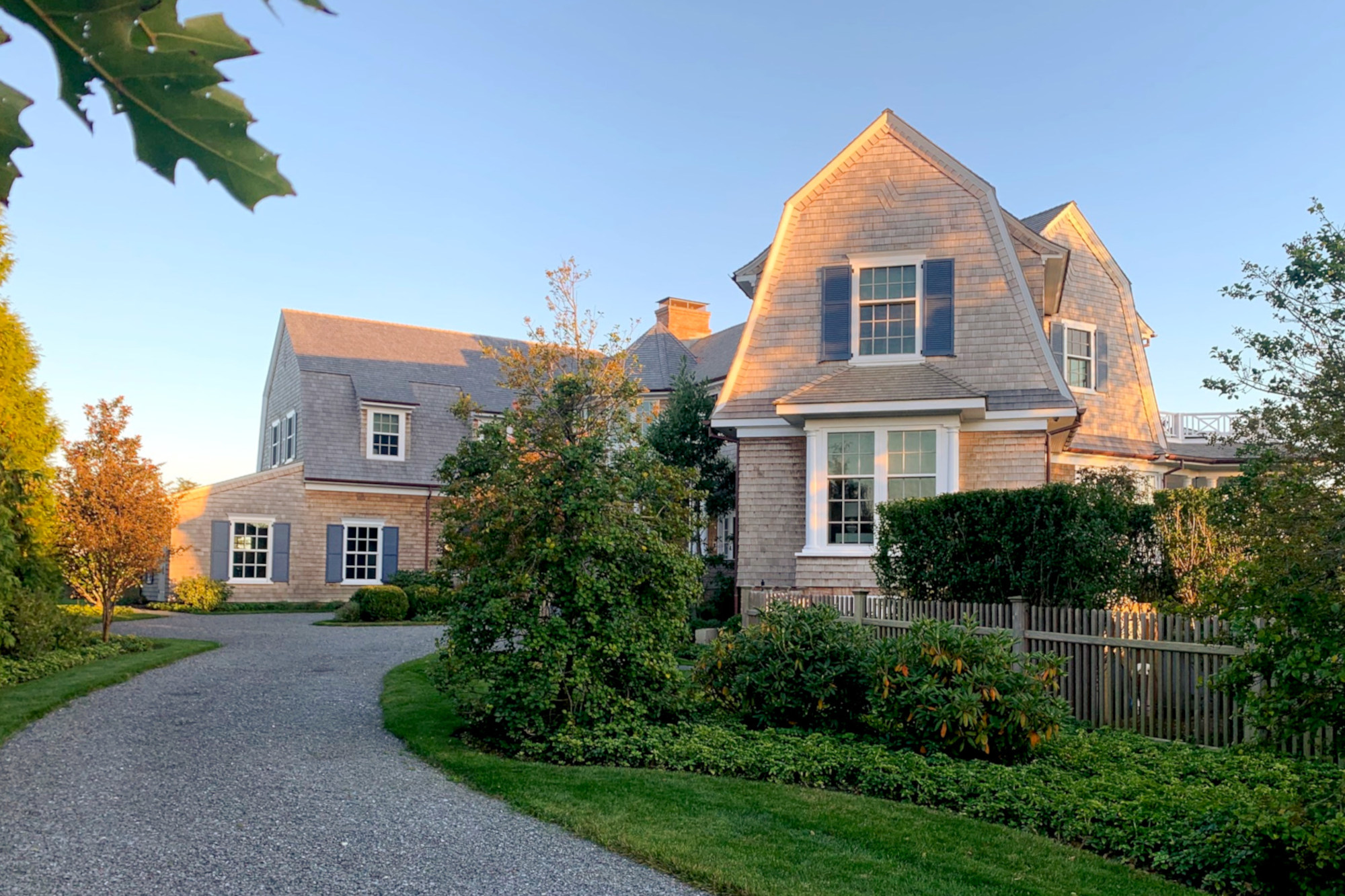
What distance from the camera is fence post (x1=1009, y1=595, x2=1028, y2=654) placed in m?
10.1

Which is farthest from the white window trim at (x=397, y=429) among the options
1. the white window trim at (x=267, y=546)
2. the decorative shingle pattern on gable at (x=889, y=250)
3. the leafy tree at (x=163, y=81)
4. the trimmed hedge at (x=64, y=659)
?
the leafy tree at (x=163, y=81)

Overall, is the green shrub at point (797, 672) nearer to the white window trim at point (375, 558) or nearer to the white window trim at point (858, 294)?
the white window trim at point (858, 294)

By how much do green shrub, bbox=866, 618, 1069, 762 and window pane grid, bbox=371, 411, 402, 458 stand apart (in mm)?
22805

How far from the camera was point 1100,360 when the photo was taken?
67.3 feet

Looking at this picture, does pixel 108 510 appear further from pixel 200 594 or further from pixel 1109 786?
pixel 1109 786

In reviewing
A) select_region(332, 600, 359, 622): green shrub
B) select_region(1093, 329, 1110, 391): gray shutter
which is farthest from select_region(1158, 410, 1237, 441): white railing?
select_region(332, 600, 359, 622): green shrub

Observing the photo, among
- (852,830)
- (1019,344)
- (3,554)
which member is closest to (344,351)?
(3,554)

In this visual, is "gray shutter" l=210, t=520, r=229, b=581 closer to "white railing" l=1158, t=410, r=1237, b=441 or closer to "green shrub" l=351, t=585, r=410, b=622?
"green shrub" l=351, t=585, r=410, b=622

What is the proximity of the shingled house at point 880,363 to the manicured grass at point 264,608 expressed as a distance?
13282mm

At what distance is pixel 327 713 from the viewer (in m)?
10.8

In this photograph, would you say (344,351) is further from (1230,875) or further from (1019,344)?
(1230,875)

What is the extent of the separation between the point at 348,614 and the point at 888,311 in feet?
44.0

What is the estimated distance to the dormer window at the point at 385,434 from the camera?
29.1 meters

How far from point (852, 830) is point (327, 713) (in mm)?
6628
